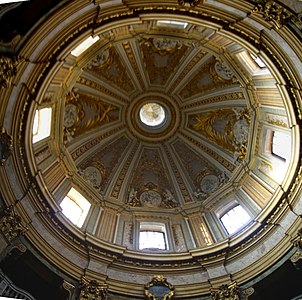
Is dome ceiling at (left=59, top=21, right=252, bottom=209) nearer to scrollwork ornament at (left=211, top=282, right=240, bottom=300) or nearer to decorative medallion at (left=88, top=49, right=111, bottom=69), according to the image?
decorative medallion at (left=88, top=49, right=111, bottom=69)

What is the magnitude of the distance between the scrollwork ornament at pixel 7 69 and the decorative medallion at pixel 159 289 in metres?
7.08

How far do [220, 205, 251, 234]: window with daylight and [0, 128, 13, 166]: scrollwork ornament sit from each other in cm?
797

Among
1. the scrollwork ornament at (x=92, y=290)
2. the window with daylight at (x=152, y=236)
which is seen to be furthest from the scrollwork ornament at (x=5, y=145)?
the window with daylight at (x=152, y=236)

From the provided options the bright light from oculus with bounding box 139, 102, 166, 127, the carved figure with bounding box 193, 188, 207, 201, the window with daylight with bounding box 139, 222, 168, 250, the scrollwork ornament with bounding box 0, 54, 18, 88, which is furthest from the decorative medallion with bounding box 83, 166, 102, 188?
the scrollwork ornament with bounding box 0, 54, 18, 88

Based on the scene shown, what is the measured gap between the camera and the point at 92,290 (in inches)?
481

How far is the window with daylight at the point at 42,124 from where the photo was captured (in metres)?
14.5

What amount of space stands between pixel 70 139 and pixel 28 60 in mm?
7714

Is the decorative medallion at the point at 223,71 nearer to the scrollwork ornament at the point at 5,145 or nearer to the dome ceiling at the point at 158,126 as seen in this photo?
the dome ceiling at the point at 158,126

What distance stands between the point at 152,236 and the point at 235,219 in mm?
3019

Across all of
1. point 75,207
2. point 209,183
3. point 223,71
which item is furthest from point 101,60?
point 209,183

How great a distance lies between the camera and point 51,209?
13.0 metres

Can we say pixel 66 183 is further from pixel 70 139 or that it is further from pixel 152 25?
pixel 152 25

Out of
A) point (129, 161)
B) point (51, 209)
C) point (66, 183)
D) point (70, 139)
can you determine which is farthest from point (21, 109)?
point (129, 161)

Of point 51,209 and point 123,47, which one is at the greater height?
point 123,47
